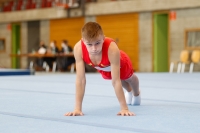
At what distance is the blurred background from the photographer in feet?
54.9

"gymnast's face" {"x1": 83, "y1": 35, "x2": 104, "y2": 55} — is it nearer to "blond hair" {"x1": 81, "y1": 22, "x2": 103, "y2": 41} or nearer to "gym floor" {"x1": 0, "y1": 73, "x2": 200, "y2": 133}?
"blond hair" {"x1": 81, "y1": 22, "x2": 103, "y2": 41}

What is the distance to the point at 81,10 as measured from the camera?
19.9m

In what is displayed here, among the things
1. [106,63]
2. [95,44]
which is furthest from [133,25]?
[95,44]

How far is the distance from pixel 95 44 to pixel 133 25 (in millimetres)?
15410

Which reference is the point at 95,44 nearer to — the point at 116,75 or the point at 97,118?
the point at 116,75

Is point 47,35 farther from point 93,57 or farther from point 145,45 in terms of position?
point 93,57

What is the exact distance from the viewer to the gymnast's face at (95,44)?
10.8 feet

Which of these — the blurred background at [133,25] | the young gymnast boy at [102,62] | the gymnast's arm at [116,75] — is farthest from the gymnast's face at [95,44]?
the blurred background at [133,25]

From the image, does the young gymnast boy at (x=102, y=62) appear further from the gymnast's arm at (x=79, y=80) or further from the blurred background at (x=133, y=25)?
the blurred background at (x=133, y=25)

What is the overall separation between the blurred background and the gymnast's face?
13002mm

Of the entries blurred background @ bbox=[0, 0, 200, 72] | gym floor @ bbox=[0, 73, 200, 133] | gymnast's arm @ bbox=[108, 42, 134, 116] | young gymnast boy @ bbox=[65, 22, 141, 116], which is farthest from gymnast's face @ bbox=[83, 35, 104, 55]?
blurred background @ bbox=[0, 0, 200, 72]

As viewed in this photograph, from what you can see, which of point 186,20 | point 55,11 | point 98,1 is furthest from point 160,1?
point 55,11

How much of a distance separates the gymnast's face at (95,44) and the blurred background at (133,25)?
42.7 ft

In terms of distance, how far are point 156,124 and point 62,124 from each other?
74cm
